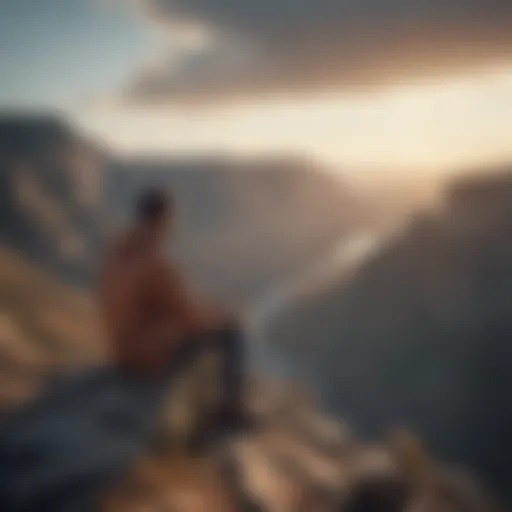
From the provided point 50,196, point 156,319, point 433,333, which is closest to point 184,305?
point 156,319

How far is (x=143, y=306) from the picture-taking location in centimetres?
145

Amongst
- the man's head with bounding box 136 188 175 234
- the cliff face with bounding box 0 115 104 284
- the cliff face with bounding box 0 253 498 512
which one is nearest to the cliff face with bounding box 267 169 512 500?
the cliff face with bounding box 0 253 498 512

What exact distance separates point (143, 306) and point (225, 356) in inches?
6.7

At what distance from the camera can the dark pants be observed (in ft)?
4.73

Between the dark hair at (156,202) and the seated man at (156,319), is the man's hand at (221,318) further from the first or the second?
the dark hair at (156,202)

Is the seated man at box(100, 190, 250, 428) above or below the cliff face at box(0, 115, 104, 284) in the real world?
below

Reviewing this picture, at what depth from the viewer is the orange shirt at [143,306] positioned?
1.44 metres

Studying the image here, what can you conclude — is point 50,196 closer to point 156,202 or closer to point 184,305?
point 156,202

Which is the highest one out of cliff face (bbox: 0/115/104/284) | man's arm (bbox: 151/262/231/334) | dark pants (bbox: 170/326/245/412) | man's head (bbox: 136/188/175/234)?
cliff face (bbox: 0/115/104/284)

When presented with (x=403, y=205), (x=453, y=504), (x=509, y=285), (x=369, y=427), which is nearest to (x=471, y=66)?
(x=403, y=205)

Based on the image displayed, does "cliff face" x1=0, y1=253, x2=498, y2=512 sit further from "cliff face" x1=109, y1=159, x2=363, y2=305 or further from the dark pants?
"cliff face" x1=109, y1=159, x2=363, y2=305

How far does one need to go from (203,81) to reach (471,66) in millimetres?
492

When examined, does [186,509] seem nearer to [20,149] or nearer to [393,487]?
[393,487]

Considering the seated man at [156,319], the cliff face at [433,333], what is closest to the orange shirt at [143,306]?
the seated man at [156,319]
